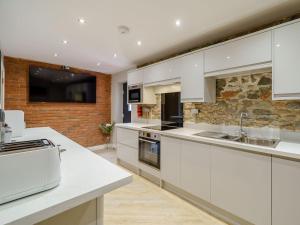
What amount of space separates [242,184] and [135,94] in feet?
8.91

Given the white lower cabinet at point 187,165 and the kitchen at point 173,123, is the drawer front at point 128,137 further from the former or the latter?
the white lower cabinet at point 187,165

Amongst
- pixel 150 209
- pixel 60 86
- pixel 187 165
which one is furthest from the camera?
pixel 60 86

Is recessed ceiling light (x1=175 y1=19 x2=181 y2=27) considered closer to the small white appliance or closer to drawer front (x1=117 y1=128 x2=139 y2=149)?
drawer front (x1=117 y1=128 x2=139 y2=149)

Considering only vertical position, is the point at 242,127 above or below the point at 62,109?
below

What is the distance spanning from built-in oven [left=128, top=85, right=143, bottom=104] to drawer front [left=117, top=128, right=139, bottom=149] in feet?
2.41

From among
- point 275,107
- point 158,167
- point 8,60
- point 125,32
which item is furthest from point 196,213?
point 8,60

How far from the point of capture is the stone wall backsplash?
2.02 meters

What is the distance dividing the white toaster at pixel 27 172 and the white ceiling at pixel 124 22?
1.67 meters

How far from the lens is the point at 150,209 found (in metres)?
2.19

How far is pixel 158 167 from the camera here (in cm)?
279

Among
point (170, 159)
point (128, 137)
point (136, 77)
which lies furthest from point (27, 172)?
point (136, 77)

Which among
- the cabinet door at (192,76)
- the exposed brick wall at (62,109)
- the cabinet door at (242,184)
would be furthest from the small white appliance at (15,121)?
the cabinet door at (242,184)

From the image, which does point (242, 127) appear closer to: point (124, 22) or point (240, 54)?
point (240, 54)

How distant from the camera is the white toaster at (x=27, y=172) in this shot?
26.4 inches
